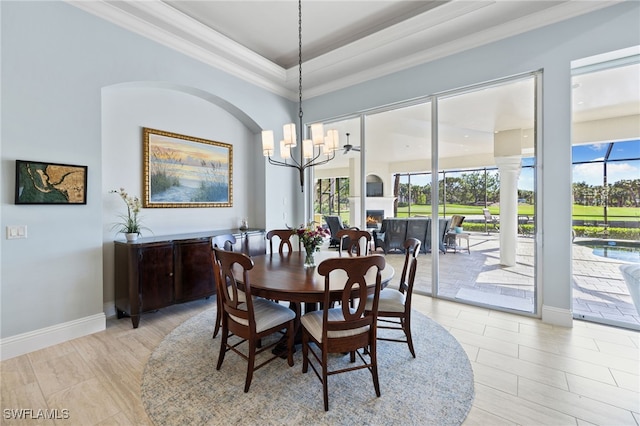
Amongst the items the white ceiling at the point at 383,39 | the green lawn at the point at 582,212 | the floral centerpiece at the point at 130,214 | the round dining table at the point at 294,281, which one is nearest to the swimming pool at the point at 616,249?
the green lawn at the point at 582,212

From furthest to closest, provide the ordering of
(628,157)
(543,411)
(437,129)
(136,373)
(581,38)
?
1. (437,129)
2. (628,157)
3. (581,38)
4. (136,373)
5. (543,411)

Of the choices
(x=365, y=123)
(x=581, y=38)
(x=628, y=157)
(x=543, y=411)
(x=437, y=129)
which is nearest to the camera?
(x=543, y=411)

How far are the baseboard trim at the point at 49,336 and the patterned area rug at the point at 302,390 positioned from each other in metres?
0.97

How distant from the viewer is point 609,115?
340cm

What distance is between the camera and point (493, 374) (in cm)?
218

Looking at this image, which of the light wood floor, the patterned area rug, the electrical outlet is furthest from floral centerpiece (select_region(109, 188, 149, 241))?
the patterned area rug

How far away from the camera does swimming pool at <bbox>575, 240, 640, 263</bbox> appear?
3.15 metres

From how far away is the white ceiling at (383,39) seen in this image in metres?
3.07

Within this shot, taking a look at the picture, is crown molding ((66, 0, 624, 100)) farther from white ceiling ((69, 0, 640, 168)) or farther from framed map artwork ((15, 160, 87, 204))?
framed map artwork ((15, 160, 87, 204))

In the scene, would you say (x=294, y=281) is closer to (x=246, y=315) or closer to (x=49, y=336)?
(x=246, y=315)

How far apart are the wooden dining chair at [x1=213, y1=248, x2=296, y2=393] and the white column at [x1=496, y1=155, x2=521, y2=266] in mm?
3002

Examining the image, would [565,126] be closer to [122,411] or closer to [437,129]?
[437,129]

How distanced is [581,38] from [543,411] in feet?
11.6

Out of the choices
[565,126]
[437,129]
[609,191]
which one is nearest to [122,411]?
[437,129]
